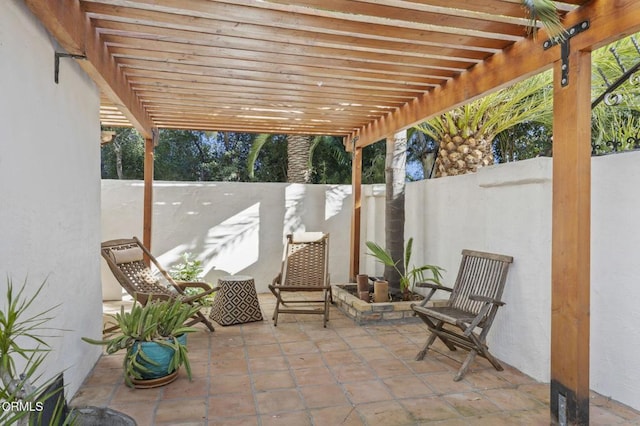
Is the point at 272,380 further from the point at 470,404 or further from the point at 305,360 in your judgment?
the point at 470,404

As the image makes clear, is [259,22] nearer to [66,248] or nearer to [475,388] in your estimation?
[66,248]

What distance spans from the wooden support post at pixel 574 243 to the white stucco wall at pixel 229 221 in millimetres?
4823

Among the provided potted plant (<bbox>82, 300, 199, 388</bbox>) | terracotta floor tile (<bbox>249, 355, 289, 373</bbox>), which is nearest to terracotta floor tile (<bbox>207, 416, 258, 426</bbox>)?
potted plant (<bbox>82, 300, 199, 388</bbox>)

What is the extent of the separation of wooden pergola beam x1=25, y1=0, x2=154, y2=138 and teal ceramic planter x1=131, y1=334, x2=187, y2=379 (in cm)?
211

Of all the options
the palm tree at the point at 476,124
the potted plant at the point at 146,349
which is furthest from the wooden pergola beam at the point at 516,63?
the potted plant at the point at 146,349

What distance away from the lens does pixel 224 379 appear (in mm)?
3367

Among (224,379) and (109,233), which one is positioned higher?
(109,233)

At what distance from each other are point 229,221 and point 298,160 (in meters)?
3.21

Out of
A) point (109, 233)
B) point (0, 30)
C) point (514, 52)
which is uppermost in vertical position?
point (514, 52)

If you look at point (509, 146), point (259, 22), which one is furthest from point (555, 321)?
point (509, 146)

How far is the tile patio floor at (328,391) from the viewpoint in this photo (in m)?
2.75

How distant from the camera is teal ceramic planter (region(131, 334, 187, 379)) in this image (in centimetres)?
317

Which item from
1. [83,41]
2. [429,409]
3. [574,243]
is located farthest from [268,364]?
[83,41]

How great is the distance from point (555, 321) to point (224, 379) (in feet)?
8.27
